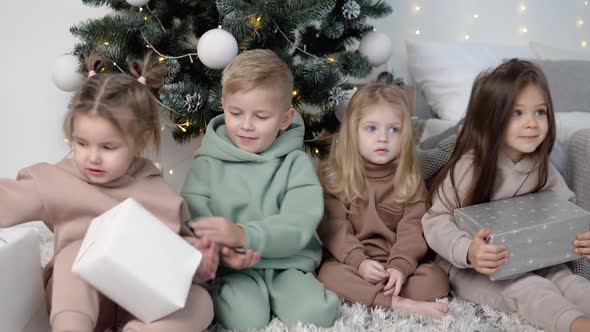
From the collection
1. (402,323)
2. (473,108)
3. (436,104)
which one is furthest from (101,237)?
(436,104)

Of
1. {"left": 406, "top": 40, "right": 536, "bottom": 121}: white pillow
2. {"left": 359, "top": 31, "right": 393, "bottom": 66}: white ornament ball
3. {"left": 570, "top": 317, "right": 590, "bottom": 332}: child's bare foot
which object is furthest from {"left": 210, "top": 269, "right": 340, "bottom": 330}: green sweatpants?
{"left": 406, "top": 40, "right": 536, "bottom": 121}: white pillow

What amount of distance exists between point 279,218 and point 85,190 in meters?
0.43

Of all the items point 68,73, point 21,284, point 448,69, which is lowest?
point 21,284

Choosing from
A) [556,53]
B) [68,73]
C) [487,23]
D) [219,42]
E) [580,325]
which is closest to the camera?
[580,325]

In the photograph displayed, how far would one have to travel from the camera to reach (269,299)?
1.28 m

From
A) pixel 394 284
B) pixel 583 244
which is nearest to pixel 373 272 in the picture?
pixel 394 284

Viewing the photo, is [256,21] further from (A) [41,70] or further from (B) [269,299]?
(A) [41,70]

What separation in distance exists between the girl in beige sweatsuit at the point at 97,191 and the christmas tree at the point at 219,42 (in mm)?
465

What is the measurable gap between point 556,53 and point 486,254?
1570 millimetres

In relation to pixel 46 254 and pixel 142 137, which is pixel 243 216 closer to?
pixel 142 137

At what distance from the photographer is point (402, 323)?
4.01 feet

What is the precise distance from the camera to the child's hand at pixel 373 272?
4.34 feet

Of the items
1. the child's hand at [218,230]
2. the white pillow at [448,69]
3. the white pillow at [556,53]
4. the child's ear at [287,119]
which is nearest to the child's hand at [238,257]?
the child's hand at [218,230]

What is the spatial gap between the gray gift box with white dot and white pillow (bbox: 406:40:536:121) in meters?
0.77
